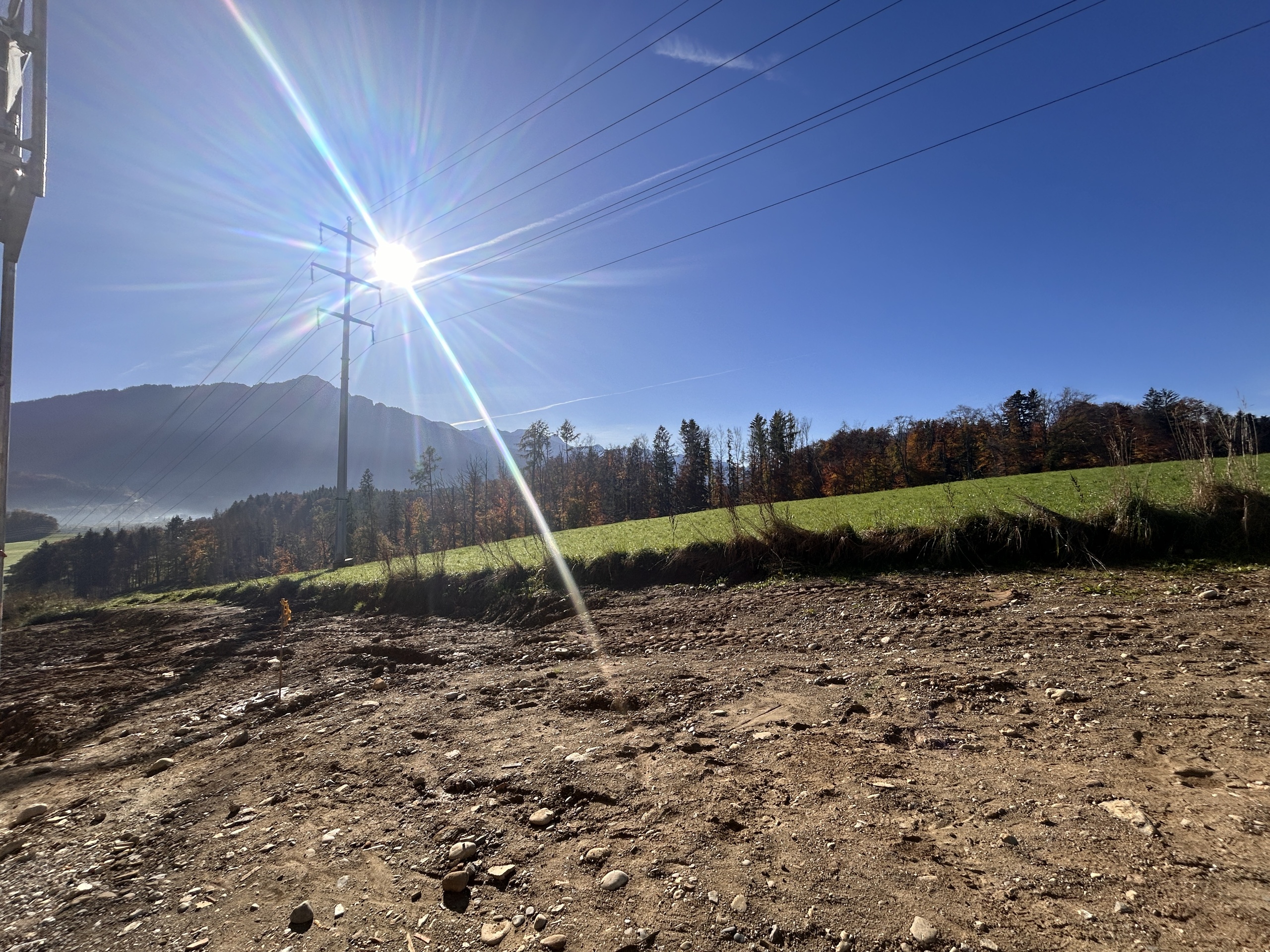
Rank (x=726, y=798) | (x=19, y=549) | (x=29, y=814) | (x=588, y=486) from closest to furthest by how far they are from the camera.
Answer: (x=726, y=798)
(x=29, y=814)
(x=588, y=486)
(x=19, y=549)

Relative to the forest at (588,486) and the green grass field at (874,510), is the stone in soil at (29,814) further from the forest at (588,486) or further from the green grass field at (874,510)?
the forest at (588,486)

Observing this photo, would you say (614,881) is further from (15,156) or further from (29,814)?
(15,156)

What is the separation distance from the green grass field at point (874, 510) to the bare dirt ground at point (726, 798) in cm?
341

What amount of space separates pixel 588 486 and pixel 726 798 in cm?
6916

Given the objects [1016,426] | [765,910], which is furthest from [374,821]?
[1016,426]

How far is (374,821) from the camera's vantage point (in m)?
3.67

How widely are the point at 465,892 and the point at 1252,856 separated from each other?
3731 mm

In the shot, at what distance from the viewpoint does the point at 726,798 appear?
10.9ft

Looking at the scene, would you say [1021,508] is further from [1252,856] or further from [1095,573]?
[1252,856]

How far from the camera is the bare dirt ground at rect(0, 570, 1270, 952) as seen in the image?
7.68 ft

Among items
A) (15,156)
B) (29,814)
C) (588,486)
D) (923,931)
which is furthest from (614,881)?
(588,486)

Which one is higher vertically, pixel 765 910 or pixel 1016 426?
pixel 1016 426

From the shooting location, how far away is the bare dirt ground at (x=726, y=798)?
2340 mm

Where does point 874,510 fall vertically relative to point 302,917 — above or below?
above
